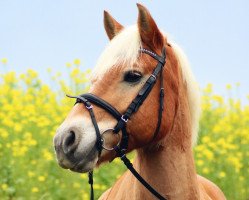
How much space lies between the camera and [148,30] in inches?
132

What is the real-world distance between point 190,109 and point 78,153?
2.78ft

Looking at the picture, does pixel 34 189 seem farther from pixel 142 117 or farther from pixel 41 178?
pixel 142 117

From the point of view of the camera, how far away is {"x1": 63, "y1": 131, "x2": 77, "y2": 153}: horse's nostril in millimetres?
3070

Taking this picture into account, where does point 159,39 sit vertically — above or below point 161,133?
above

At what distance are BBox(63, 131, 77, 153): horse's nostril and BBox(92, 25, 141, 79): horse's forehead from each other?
39 centimetres

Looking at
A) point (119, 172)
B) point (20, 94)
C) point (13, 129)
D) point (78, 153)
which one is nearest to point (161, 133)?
point (78, 153)

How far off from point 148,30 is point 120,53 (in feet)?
0.70

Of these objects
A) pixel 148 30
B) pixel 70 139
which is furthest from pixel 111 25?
pixel 70 139

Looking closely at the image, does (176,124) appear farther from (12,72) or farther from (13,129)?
(12,72)

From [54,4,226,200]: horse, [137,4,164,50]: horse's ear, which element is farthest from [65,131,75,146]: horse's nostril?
[137,4,164,50]: horse's ear

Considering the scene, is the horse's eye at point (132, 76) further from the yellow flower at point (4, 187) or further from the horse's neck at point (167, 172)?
the yellow flower at point (4, 187)

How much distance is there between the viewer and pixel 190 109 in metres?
3.63

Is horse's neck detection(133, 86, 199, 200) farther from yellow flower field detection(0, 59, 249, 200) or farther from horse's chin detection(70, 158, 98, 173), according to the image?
yellow flower field detection(0, 59, 249, 200)

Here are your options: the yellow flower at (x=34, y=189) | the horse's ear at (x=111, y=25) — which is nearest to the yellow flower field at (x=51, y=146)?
the yellow flower at (x=34, y=189)
